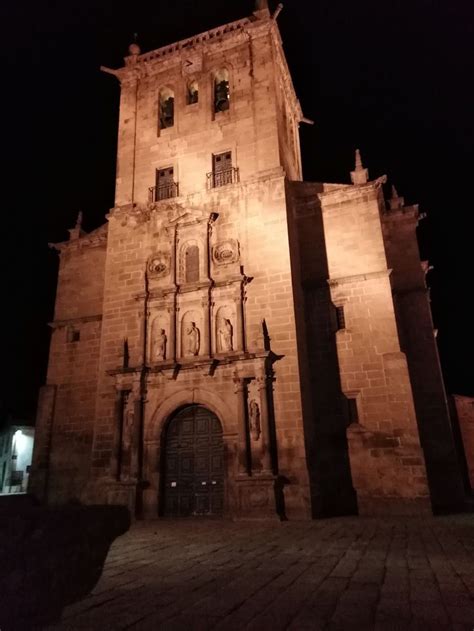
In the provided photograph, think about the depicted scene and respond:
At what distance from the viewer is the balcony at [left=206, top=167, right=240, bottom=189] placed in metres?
17.3

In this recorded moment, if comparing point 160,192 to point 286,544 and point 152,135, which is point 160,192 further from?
point 286,544

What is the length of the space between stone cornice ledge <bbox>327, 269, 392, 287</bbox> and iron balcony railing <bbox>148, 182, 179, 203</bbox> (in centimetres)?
746

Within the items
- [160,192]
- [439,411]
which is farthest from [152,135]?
[439,411]

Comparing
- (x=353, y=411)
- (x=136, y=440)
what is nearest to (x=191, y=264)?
(x=136, y=440)

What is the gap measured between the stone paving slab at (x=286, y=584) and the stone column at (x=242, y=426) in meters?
3.59

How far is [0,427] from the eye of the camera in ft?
158

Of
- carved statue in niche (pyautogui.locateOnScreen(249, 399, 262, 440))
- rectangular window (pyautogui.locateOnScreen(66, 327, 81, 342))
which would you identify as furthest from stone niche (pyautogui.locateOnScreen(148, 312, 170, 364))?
rectangular window (pyautogui.locateOnScreen(66, 327, 81, 342))

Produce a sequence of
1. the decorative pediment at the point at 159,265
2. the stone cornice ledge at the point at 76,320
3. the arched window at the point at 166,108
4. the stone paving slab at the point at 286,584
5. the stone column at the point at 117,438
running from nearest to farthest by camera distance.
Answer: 1. the stone paving slab at the point at 286,584
2. the stone column at the point at 117,438
3. the decorative pediment at the point at 159,265
4. the stone cornice ledge at the point at 76,320
5. the arched window at the point at 166,108

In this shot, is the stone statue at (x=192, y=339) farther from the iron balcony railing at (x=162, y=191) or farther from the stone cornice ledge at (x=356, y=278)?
the iron balcony railing at (x=162, y=191)

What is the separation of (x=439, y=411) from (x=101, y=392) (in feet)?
40.8

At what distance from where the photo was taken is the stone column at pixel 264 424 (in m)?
12.9

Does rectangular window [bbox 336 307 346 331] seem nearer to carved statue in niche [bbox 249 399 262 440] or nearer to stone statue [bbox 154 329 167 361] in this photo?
carved statue in niche [bbox 249 399 262 440]

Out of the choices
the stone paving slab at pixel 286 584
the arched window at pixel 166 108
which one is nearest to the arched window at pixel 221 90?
the arched window at pixel 166 108

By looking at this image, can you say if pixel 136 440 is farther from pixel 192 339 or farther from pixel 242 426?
pixel 192 339
